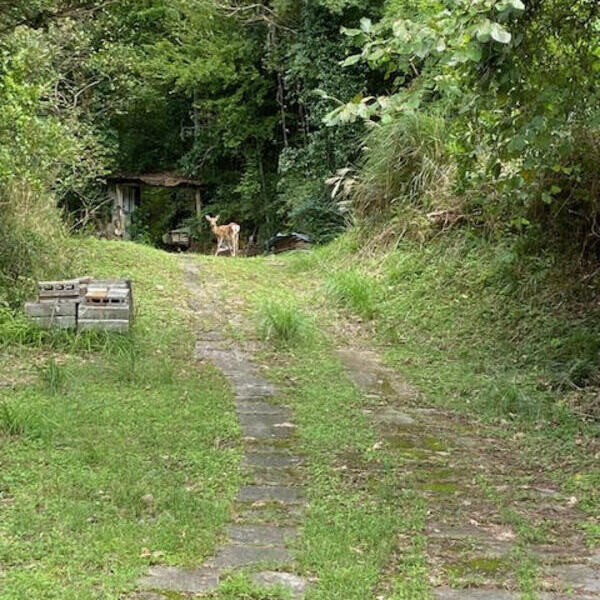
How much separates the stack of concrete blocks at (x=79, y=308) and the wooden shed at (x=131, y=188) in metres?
12.2

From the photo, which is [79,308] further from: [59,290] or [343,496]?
[343,496]

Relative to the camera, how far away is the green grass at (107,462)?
2734 millimetres

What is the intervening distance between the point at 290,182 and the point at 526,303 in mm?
8255

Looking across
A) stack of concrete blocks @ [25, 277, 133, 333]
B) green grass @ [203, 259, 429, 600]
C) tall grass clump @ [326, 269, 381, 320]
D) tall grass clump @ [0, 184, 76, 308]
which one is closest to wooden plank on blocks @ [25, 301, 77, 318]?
stack of concrete blocks @ [25, 277, 133, 333]

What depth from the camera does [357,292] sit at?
7781 mm

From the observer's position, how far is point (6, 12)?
4.91 m

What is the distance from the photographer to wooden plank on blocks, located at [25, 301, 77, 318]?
607 cm

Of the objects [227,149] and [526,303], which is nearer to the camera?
[526,303]

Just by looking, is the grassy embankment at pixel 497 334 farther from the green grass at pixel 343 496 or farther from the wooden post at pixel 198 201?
the wooden post at pixel 198 201

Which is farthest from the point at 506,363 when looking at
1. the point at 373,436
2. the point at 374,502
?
the point at 374,502

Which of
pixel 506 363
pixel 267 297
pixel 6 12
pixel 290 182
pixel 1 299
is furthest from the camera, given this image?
pixel 290 182

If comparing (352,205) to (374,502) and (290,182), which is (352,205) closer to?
(290,182)

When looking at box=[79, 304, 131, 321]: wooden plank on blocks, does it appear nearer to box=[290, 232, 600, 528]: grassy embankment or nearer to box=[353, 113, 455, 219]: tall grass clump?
box=[290, 232, 600, 528]: grassy embankment

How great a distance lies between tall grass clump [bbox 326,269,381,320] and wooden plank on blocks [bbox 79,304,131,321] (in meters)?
2.45
